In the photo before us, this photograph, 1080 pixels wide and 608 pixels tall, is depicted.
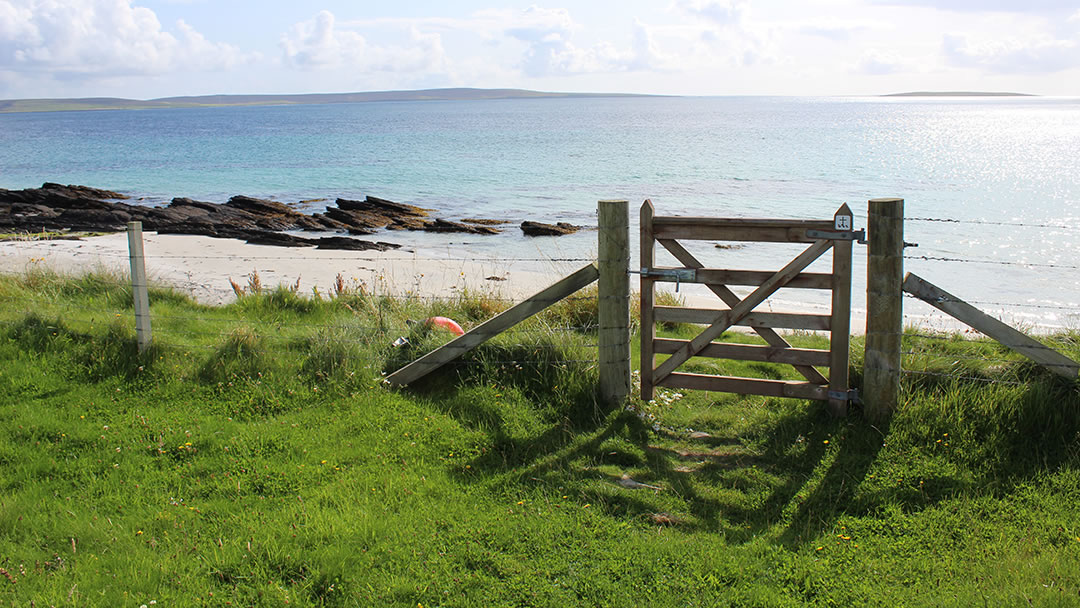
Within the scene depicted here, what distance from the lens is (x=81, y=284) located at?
1129cm

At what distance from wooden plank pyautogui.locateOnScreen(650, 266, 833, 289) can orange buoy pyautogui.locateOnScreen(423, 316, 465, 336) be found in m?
2.63

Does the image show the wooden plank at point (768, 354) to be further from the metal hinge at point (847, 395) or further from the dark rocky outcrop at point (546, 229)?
the dark rocky outcrop at point (546, 229)

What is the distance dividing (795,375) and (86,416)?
6544mm

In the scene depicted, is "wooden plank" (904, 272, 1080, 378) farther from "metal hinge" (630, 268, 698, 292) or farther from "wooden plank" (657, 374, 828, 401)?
"metal hinge" (630, 268, 698, 292)

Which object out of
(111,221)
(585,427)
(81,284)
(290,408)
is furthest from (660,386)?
(111,221)

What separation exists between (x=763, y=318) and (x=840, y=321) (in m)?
0.63

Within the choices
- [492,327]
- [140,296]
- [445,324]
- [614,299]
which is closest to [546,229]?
[445,324]

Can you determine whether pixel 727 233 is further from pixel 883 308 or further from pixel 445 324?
pixel 445 324

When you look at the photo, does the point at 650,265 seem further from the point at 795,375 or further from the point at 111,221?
the point at 111,221

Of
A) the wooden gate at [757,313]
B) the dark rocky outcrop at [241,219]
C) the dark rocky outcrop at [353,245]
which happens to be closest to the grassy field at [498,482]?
the wooden gate at [757,313]

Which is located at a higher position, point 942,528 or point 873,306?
point 873,306

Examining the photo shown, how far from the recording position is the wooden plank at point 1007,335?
6.31 m

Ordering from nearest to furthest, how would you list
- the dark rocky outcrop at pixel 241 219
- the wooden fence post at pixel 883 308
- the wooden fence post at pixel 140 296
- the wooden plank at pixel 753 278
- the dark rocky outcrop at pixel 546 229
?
the wooden fence post at pixel 883 308
the wooden plank at pixel 753 278
the wooden fence post at pixel 140 296
the dark rocky outcrop at pixel 241 219
the dark rocky outcrop at pixel 546 229

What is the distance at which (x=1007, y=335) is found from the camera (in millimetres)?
6340
